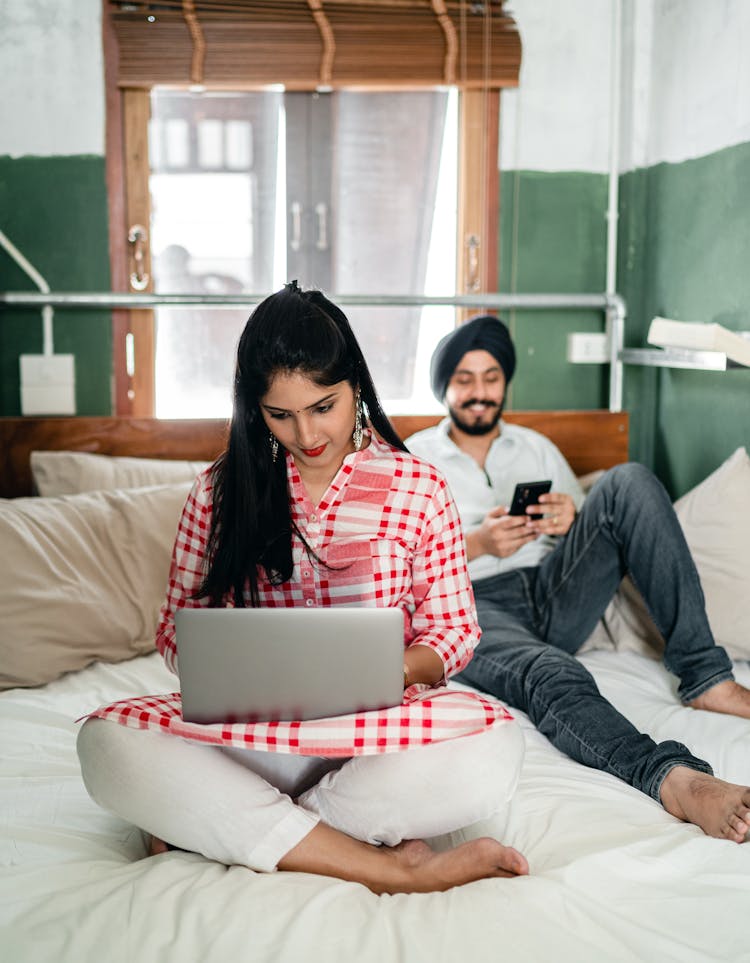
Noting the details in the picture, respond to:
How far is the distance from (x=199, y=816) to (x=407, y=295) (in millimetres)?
1674

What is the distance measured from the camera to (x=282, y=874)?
3.36ft

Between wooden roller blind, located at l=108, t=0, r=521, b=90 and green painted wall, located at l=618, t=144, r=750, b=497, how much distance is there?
52 centimetres

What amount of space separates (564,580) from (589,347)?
3.44 feet

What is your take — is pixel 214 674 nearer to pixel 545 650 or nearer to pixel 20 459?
pixel 545 650

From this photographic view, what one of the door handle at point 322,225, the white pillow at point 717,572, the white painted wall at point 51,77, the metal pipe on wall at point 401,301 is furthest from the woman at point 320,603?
the white painted wall at point 51,77

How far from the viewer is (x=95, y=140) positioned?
8.07 ft

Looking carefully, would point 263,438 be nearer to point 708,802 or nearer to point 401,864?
point 401,864

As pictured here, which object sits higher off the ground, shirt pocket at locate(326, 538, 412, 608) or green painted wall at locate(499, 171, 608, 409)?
green painted wall at locate(499, 171, 608, 409)

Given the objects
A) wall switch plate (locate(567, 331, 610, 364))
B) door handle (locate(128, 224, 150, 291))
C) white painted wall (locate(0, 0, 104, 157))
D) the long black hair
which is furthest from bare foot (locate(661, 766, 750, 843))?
white painted wall (locate(0, 0, 104, 157))

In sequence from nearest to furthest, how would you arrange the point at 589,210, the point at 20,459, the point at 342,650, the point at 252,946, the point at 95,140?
the point at 252,946 → the point at 342,650 → the point at 20,459 → the point at 95,140 → the point at 589,210

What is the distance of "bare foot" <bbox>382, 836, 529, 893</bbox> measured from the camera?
1.03 metres

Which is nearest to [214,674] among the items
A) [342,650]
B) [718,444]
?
[342,650]

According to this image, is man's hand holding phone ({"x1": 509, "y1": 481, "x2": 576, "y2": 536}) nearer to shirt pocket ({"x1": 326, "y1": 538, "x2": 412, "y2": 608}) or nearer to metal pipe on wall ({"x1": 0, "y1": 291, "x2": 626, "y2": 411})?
shirt pocket ({"x1": 326, "y1": 538, "x2": 412, "y2": 608})

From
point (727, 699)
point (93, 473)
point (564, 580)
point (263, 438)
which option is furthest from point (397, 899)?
point (93, 473)
